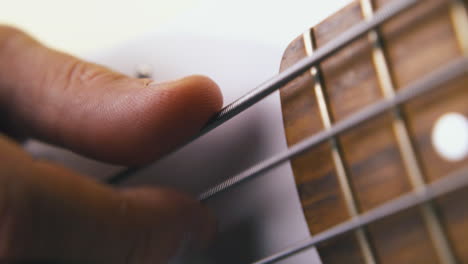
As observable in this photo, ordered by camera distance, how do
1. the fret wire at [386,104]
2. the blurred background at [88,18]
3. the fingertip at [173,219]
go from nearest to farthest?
the fret wire at [386,104] < the fingertip at [173,219] < the blurred background at [88,18]

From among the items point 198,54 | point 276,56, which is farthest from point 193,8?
point 276,56

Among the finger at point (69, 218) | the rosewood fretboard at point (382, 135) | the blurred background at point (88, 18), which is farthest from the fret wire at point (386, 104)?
the blurred background at point (88, 18)

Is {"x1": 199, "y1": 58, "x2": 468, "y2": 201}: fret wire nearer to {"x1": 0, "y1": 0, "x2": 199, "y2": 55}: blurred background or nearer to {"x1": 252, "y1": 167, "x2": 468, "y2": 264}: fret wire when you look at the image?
{"x1": 252, "y1": 167, "x2": 468, "y2": 264}: fret wire

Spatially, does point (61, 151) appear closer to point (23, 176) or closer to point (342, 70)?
point (23, 176)

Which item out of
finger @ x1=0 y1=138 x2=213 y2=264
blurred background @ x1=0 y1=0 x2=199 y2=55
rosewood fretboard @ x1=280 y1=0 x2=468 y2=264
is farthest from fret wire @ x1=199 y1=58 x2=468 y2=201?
blurred background @ x1=0 y1=0 x2=199 y2=55

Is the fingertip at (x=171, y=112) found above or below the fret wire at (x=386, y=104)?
above

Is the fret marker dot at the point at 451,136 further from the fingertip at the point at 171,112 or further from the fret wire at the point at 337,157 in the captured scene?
the fingertip at the point at 171,112
